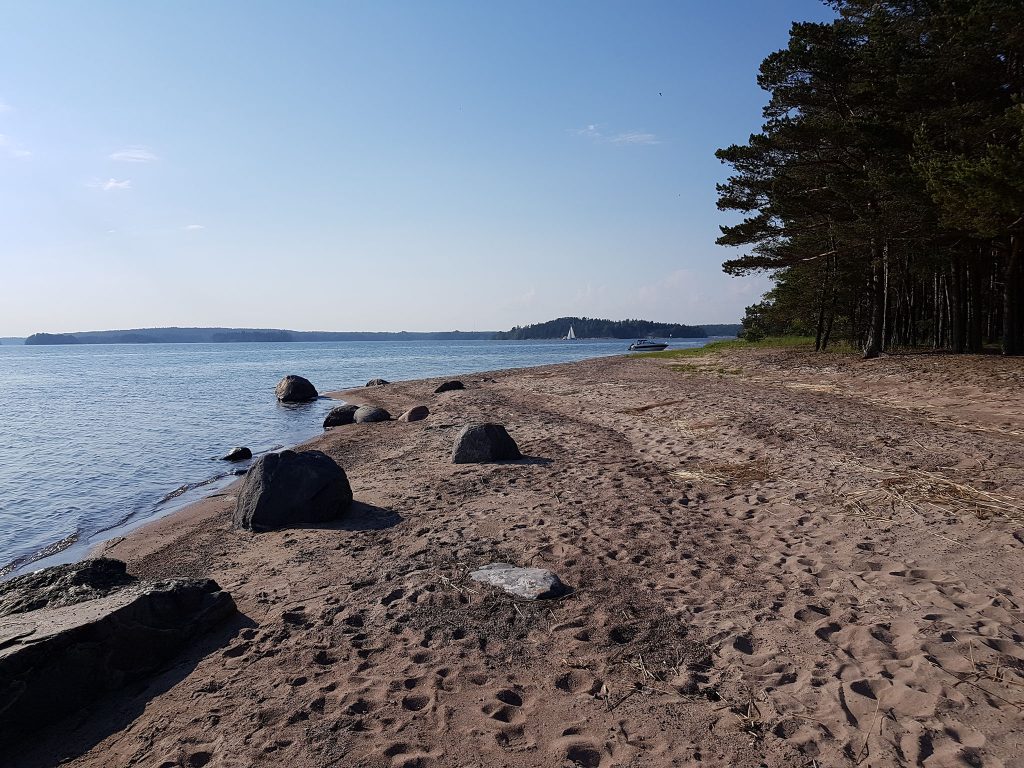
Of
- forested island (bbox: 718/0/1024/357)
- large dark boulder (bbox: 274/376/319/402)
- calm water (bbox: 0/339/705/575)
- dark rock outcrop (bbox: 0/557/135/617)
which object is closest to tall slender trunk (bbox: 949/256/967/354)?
forested island (bbox: 718/0/1024/357)

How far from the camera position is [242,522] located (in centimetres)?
909

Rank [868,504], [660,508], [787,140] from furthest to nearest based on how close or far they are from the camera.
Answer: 1. [787,140]
2. [660,508]
3. [868,504]

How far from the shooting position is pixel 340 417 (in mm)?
22047

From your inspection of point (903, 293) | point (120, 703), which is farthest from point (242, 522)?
point (903, 293)

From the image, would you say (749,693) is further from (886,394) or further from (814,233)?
(814,233)

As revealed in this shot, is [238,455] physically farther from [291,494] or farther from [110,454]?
[291,494]

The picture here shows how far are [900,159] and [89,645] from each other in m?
25.6

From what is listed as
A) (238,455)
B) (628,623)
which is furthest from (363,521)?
(238,455)

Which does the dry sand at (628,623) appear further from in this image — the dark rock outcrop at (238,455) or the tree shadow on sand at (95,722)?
the dark rock outcrop at (238,455)

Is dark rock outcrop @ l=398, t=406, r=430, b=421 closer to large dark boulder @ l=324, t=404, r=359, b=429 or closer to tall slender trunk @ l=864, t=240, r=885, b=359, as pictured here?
large dark boulder @ l=324, t=404, r=359, b=429

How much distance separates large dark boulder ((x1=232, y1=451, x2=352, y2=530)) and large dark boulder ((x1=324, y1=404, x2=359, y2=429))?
41.2 feet

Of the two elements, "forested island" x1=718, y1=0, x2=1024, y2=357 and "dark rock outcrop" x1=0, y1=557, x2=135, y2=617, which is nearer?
"dark rock outcrop" x1=0, y1=557, x2=135, y2=617

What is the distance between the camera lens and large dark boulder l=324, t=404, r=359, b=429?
71.5ft

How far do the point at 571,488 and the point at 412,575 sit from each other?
3.85 metres
